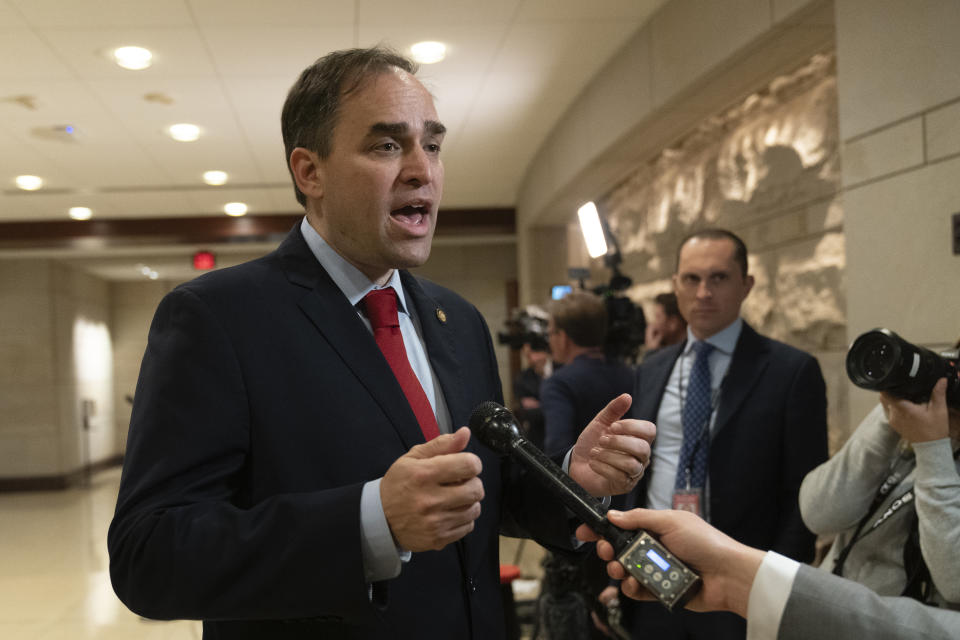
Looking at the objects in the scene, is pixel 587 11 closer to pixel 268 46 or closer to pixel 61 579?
pixel 268 46

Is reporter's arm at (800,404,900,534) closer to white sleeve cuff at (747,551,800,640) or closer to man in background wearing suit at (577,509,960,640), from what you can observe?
man in background wearing suit at (577,509,960,640)

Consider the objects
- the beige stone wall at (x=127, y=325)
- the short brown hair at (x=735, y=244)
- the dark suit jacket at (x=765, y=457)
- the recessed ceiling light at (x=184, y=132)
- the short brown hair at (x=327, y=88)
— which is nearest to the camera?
the short brown hair at (x=327, y=88)

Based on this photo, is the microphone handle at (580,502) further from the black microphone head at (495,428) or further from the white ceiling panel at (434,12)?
the white ceiling panel at (434,12)

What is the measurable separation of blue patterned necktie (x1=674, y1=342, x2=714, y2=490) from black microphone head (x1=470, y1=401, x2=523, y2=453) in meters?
1.32

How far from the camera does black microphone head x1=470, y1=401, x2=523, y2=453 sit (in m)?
0.96

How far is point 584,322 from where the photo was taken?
10.3 feet

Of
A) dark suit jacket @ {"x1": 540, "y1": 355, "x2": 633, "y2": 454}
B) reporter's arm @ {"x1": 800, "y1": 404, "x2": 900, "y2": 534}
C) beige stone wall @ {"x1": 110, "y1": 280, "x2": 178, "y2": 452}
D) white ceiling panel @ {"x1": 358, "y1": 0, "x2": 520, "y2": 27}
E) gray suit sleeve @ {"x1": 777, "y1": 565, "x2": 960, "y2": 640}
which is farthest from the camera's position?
beige stone wall @ {"x1": 110, "y1": 280, "x2": 178, "y2": 452}

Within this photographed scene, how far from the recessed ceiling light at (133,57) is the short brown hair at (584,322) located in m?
2.60

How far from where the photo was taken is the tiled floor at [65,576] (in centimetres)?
436

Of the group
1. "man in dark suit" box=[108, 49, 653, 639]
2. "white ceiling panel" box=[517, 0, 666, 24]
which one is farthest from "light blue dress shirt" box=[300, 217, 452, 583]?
"white ceiling panel" box=[517, 0, 666, 24]

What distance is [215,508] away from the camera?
0.97 m

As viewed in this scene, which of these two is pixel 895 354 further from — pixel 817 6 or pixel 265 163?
pixel 265 163

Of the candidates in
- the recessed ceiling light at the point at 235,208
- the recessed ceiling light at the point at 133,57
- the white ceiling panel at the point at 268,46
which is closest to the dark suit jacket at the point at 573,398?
the white ceiling panel at the point at 268,46

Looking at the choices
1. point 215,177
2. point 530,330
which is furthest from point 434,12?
point 215,177
